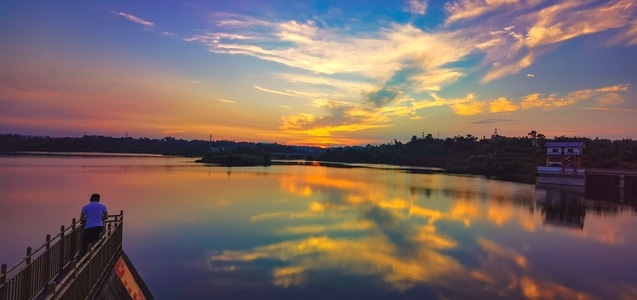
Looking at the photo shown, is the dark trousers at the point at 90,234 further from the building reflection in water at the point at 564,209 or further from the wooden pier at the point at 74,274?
the building reflection in water at the point at 564,209

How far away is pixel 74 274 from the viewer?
286 inches

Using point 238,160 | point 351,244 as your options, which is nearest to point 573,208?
point 351,244

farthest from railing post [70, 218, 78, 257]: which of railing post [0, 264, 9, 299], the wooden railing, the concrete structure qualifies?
the concrete structure

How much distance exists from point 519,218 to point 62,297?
31.7 m

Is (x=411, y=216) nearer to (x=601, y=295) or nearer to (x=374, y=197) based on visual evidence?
(x=374, y=197)

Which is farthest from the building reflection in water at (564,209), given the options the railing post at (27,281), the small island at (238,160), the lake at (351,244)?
the small island at (238,160)

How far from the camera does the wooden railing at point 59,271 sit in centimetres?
674

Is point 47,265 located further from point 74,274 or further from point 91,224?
point 91,224

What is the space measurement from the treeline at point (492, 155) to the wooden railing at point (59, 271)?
7953 centimetres

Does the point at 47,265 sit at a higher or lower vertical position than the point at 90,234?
lower

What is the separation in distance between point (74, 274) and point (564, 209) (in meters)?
40.8

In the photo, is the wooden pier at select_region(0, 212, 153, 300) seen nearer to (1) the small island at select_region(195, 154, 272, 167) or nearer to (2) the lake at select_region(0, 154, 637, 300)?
(2) the lake at select_region(0, 154, 637, 300)

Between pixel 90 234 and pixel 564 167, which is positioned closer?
pixel 90 234

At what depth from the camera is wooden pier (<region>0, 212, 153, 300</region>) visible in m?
6.93
